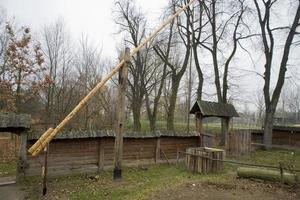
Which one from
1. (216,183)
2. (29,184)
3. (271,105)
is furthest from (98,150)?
(271,105)

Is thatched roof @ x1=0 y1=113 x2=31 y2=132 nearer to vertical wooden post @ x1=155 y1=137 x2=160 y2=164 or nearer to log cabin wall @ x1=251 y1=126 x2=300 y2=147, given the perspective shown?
vertical wooden post @ x1=155 y1=137 x2=160 y2=164

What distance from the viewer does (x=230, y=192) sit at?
1062cm

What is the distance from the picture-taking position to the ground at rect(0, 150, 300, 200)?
33.7 feet

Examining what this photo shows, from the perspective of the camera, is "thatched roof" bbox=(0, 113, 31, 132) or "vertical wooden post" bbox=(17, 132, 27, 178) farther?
"vertical wooden post" bbox=(17, 132, 27, 178)

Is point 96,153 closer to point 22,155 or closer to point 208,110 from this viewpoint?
point 22,155

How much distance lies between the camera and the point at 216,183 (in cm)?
1193

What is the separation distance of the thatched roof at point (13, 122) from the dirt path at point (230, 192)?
7.01 meters

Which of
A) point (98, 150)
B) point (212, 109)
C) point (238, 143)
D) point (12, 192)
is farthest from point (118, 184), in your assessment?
point (238, 143)

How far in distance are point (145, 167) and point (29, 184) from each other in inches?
257

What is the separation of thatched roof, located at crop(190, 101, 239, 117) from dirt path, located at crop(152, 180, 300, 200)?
26.0 ft

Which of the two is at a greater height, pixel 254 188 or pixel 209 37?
pixel 209 37

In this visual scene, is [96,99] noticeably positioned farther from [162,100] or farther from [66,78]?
[162,100]

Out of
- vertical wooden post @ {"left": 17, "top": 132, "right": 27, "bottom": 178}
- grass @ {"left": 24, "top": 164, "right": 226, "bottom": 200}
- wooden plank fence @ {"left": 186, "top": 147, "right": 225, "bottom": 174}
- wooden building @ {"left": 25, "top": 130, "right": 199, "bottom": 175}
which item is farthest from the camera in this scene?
wooden plank fence @ {"left": 186, "top": 147, "right": 225, "bottom": 174}

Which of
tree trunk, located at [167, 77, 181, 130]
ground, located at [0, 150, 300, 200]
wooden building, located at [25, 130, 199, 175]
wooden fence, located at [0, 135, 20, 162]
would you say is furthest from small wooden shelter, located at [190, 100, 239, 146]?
wooden fence, located at [0, 135, 20, 162]
